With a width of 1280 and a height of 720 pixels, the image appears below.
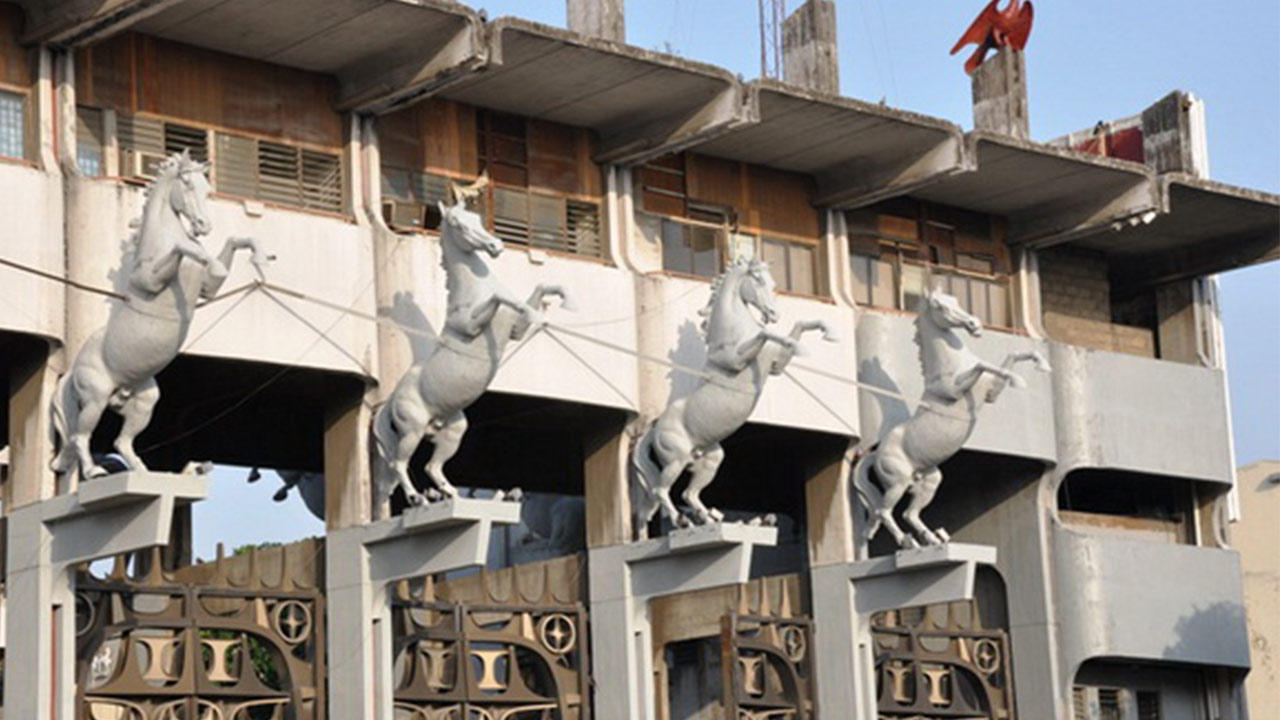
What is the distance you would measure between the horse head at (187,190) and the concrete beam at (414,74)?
12.7 ft

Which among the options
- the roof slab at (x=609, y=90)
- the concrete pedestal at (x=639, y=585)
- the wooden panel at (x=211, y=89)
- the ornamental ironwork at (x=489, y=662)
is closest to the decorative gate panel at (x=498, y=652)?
the ornamental ironwork at (x=489, y=662)

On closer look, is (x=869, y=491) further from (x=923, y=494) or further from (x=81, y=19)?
(x=81, y=19)

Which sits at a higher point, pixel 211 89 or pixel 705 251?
pixel 211 89

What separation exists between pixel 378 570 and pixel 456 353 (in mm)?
2646

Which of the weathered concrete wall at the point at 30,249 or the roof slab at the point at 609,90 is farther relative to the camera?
the roof slab at the point at 609,90

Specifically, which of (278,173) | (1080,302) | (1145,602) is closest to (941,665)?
(1145,602)

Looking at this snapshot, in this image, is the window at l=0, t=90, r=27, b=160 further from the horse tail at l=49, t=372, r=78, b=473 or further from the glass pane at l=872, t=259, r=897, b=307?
the glass pane at l=872, t=259, r=897, b=307

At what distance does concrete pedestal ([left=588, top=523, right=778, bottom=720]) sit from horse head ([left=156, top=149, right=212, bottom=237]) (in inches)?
300

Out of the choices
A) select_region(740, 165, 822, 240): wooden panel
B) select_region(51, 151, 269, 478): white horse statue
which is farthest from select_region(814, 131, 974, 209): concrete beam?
select_region(51, 151, 269, 478): white horse statue

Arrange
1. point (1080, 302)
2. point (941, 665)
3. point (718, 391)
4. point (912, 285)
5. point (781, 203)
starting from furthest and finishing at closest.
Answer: point (1080, 302)
point (912, 285)
point (941, 665)
point (781, 203)
point (718, 391)

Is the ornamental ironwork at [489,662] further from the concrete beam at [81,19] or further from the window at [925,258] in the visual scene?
the concrete beam at [81,19]

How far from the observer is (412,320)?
3198 cm

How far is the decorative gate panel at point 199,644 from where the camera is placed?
1174 inches

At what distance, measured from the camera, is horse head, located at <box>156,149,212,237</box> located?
28391 mm
